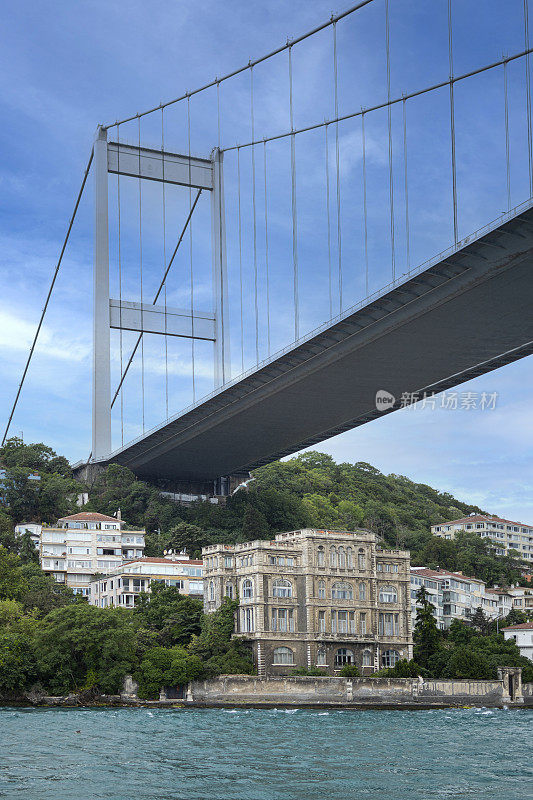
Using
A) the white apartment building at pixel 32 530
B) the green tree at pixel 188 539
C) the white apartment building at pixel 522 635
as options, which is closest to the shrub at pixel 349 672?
the white apartment building at pixel 522 635

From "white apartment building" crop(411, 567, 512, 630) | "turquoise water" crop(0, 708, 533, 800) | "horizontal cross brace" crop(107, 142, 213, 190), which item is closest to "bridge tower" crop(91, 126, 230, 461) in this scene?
"horizontal cross brace" crop(107, 142, 213, 190)

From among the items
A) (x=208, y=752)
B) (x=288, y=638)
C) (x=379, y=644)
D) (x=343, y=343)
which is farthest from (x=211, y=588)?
(x=208, y=752)

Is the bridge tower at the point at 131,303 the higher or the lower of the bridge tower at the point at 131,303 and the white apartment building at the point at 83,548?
the higher

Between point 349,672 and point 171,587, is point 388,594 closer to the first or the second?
point 349,672

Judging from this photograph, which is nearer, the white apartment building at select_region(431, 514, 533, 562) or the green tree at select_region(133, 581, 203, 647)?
the green tree at select_region(133, 581, 203, 647)

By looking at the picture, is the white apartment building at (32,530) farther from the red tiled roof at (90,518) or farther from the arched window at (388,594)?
the arched window at (388,594)

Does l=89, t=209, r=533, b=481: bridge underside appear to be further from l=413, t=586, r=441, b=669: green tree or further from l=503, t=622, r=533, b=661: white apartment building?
l=503, t=622, r=533, b=661: white apartment building
